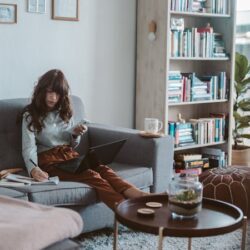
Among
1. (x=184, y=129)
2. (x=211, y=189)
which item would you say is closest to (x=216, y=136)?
(x=184, y=129)

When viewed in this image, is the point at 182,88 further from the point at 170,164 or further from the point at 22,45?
the point at 22,45

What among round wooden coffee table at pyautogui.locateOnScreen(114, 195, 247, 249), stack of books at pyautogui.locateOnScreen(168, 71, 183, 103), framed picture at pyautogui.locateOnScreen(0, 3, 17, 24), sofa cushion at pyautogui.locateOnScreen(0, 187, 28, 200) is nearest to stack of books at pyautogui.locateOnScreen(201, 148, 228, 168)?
stack of books at pyautogui.locateOnScreen(168, 71, 183, 103)

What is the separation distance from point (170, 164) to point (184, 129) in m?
0.92

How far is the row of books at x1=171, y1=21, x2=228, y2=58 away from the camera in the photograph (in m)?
4.54

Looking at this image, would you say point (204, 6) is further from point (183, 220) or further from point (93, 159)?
point (183, 220)

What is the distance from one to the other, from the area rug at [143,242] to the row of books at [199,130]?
4.35 ft

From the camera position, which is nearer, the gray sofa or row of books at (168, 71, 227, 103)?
the gray sofa

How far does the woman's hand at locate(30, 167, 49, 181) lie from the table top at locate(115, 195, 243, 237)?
74 centimetres

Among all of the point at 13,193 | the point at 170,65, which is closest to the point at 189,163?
the point at 170,65

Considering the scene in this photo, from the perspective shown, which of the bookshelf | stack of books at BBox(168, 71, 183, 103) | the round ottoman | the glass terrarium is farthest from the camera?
stack of books at BBox(168, 71, 183, 103)

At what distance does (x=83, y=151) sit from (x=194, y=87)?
1.27m

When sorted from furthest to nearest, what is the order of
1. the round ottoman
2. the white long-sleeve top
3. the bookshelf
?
the bookshelf
the round ottoman
the white long-sleeve top

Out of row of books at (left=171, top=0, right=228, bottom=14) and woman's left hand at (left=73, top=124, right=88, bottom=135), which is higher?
row of books at (left=171, top=0, right=228, bottom=14)

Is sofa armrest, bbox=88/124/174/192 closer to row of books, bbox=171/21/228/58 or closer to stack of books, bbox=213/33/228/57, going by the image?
row of books, bbox=171/21/228/58
